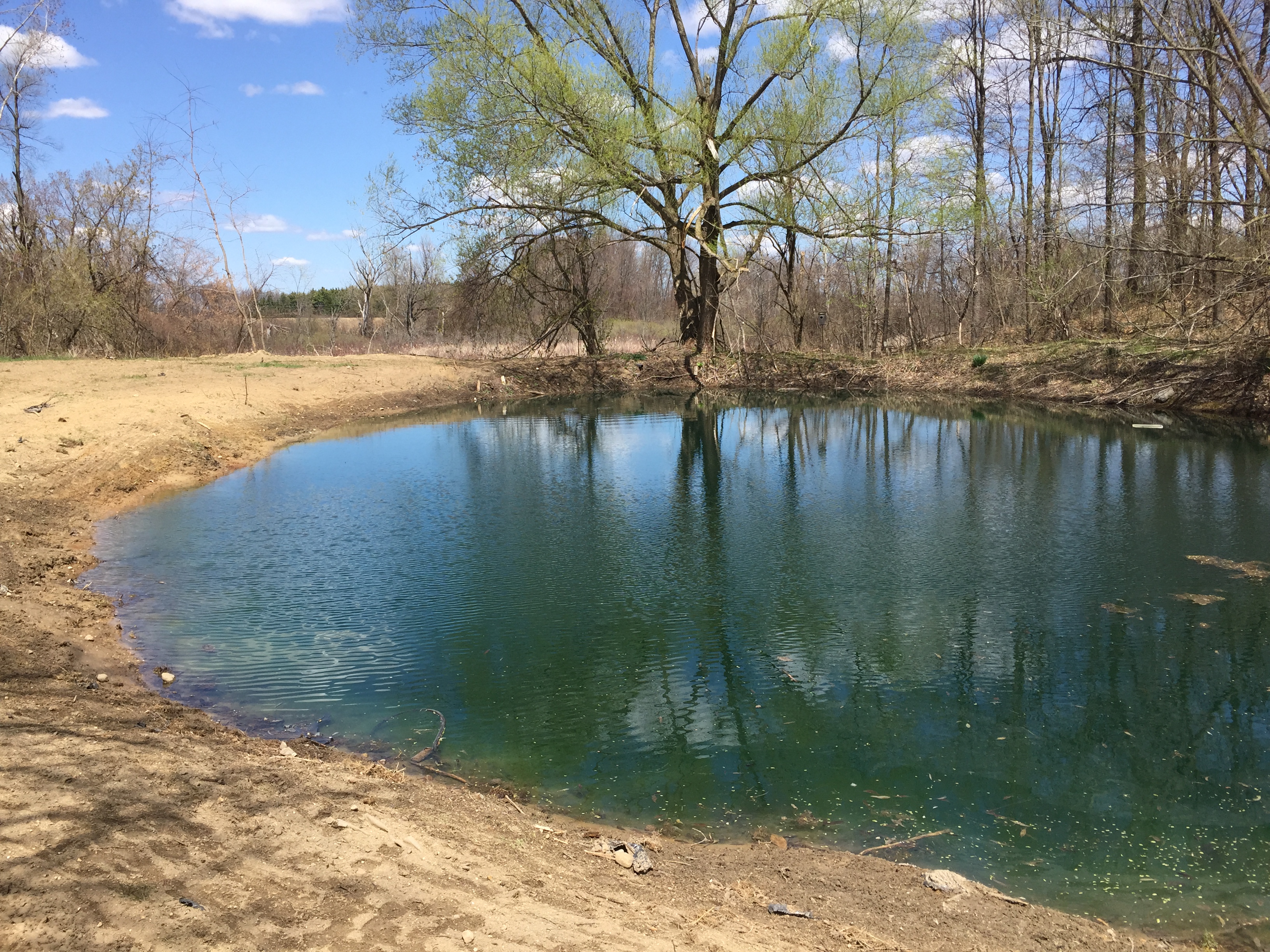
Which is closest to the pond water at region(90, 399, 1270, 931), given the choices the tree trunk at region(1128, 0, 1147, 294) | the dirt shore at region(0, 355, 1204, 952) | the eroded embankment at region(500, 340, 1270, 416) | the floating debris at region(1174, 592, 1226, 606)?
the floating debris at region(1174, 592, 1226, 606)

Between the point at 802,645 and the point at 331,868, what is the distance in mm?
4298

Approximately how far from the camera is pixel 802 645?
665 centimetres

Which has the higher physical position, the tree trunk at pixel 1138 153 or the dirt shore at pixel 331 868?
the tree trunk at pixel 1138 153

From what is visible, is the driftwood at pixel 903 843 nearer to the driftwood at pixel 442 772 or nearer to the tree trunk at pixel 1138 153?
the driftwood at pixel 442 772

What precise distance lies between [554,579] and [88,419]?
9257 millimetres

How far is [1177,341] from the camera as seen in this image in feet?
61.4

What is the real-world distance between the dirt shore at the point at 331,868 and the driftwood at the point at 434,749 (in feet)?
0.88

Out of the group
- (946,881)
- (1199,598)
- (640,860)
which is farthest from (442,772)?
(1199,598)

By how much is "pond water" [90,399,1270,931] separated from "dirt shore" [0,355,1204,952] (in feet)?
1.50

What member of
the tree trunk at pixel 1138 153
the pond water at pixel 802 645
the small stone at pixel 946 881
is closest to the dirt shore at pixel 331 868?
the small stone at pixel 946 881

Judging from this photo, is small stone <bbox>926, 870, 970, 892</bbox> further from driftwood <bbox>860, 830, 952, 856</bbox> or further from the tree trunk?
the tree trunk

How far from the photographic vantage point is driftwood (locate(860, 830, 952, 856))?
4.08 metres

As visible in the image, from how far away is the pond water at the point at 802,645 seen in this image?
4.41 m

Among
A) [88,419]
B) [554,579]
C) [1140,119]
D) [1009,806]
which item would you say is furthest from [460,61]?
[1009,806]
